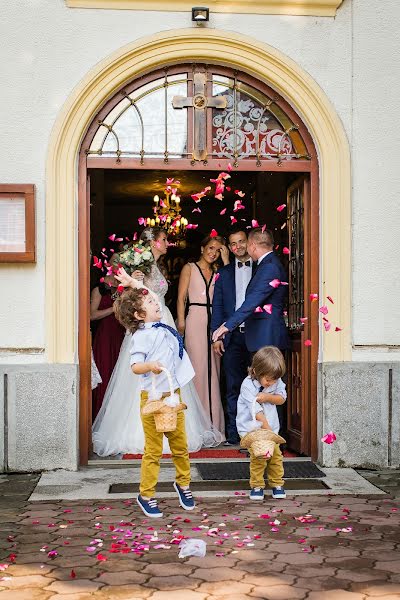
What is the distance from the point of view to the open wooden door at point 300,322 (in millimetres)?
8461

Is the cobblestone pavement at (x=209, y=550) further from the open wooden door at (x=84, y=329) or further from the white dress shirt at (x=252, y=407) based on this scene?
the open wooden door at (x=84, y=329)

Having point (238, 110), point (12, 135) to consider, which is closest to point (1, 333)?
point (12, 135)

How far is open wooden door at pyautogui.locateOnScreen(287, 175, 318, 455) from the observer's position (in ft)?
27.8

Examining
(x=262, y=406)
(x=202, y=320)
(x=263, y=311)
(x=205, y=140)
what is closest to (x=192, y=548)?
(x=262, y=406)

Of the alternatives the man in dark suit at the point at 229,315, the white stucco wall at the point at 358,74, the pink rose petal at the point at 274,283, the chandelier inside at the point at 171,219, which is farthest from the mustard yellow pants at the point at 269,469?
the chandelier inside at the point at 171,219

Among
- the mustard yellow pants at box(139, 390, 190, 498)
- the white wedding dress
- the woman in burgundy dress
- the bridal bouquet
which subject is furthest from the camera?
the woman in burgundy dress

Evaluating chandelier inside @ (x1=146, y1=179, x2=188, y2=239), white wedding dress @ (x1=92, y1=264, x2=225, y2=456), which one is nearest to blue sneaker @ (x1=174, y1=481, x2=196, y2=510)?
white wedding dress @ (x1=92, y1=264, x2=225, y2=456)

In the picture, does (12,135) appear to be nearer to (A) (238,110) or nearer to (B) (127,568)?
(A) (238,110)

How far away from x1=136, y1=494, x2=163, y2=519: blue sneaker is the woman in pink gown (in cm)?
354

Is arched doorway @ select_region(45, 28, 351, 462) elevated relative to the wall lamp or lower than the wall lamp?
lower

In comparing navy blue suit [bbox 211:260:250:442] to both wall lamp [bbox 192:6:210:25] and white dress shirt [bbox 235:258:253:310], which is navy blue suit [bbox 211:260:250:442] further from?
wall lamp [bbox 192:6:210:25]

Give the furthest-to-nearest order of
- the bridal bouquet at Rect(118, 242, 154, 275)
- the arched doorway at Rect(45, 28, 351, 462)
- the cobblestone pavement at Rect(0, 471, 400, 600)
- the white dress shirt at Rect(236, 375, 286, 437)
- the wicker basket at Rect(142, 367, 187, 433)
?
the bridal bouquet at Rect(118, 242, 154, 275)
the arched doorway at Rect(45, 28, 351, 462)
the white dress shirt at Rect(236, 375, 286, 437)
the wicker basket at Rect(142, 367, 187, 433)
the cobblestone pavement at Rect(0, 471, 400, 600)

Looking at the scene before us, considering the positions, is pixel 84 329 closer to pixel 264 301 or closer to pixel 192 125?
pixel 264 301

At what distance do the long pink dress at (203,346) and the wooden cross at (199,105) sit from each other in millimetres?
2004
